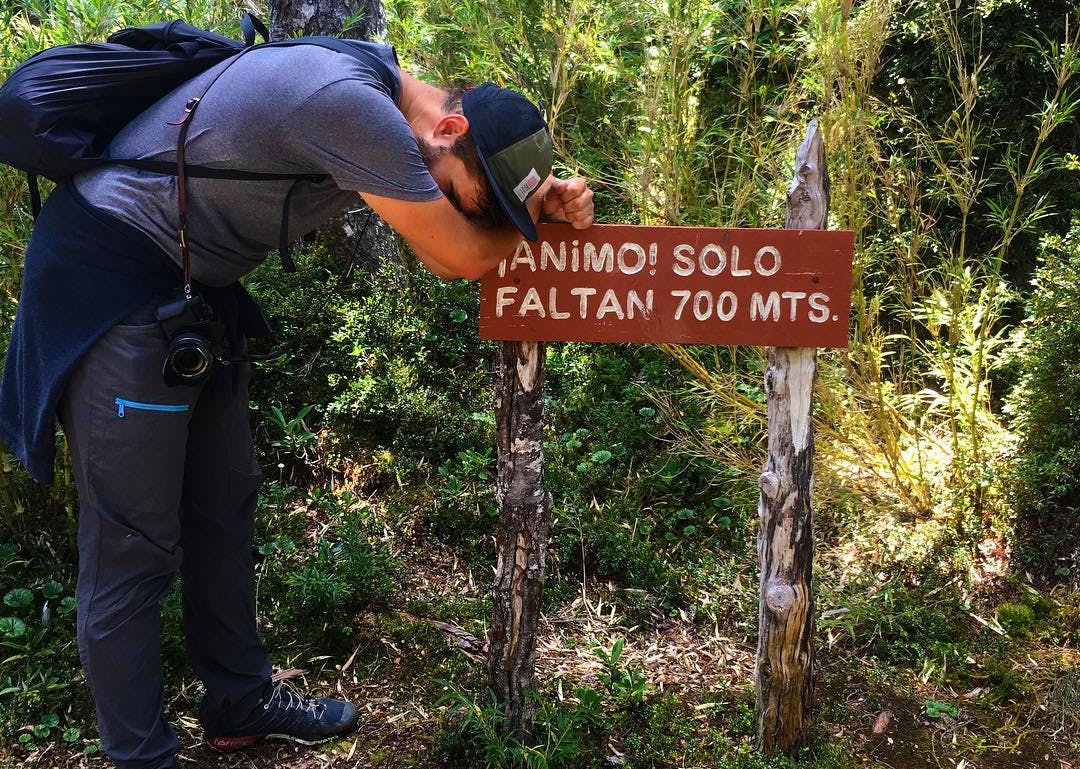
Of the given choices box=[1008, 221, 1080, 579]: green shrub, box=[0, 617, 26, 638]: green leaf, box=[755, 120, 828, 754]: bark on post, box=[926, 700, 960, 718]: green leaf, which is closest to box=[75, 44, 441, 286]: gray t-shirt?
box=[755, 120, 828, 754]: bark on post

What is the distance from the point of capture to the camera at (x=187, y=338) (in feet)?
7.14

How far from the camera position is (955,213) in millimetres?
4609

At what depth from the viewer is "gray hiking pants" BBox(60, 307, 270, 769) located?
7.20ft

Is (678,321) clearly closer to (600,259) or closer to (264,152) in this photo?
(600,259)

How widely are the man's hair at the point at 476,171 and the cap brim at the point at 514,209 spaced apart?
0.7 inches

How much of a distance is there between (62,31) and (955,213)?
4110 mm

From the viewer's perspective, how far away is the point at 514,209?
7.19ft

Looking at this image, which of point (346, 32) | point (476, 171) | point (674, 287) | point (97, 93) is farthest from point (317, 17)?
point (674, 287)

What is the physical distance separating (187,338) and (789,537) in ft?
5.76

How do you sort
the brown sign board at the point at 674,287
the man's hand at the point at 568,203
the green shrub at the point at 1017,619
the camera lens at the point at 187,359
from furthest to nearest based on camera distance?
1. the green shrub at the point at 1017,619
2. the brown sign board at the point at 674,287
3. the man's hand at the point at 568,203
4. the camera lens at the point at 187,359

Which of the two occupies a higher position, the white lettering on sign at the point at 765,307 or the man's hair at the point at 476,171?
the man's hair at the point at 476,171

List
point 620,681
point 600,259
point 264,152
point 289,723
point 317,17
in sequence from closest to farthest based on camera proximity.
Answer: point 264,152, point 600,259, point 289,723, point 620,681, point 317,17

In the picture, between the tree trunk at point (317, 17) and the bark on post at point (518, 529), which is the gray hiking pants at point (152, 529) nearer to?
the bark on post at point (518, 529)

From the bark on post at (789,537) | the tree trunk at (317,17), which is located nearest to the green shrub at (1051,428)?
the bark on post at (789,537)
